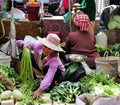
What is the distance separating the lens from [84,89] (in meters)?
4.94

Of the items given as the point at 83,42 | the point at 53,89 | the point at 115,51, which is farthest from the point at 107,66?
the point at 53,89

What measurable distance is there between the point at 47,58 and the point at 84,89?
80 cm

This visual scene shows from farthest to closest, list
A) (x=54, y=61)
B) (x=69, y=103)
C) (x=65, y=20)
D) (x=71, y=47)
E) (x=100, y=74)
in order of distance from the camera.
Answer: (x=65, y=20)
(x=71, y=47)
(x=100, y=74)
(x=54, y=61)
(x=69, y=103)

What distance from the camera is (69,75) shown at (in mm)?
5453

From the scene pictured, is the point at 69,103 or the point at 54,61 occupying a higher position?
the point at 54,61

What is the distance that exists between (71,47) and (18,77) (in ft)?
4.53

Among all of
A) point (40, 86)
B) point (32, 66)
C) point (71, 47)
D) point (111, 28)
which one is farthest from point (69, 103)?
point (111, 28)

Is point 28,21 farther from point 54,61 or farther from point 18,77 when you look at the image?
point 54,61

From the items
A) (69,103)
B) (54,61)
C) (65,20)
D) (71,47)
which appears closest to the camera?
(69,103)

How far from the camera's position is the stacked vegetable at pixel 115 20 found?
26.2ft

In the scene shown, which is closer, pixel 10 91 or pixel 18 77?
pixel 10 91

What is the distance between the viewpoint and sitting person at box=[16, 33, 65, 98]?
5.00 meters

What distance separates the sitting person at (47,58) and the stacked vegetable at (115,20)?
287 cm

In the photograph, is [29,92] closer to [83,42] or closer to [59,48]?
[59,48]
